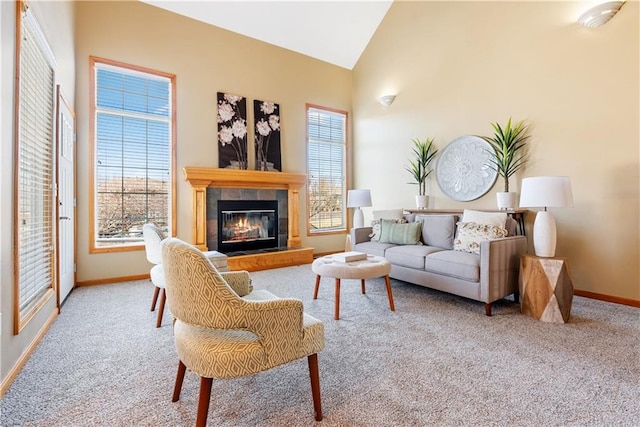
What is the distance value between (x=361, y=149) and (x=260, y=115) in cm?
207

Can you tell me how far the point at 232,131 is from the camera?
497 centimetres

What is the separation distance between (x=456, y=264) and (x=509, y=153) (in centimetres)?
174

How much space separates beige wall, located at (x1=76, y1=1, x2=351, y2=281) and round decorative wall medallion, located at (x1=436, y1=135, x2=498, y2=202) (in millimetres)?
2437

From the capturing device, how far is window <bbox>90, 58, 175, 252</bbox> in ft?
13.4

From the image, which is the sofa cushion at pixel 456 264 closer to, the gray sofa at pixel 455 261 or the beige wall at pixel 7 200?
the gray sofa at pixel 455 261

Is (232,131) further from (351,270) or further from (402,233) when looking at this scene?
(351,270)

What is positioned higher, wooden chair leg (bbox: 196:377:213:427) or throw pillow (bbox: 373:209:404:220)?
throw pillow (bbox: 373:209:404:220)

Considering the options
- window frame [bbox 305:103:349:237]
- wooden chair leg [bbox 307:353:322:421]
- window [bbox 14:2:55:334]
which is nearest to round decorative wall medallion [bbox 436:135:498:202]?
window frame [bbox 305:103:349:237]

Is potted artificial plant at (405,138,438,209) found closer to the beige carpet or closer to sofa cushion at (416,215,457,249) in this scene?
sofa cushion at (416,215,457,249)

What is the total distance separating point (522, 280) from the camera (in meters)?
2.84

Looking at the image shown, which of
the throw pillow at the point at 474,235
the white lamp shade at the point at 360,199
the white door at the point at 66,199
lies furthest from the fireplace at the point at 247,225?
the throw pillow at the point at 474,235

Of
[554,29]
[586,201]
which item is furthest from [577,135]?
[554,29]

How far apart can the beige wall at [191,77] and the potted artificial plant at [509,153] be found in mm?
3163

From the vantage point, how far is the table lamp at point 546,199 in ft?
8.66
